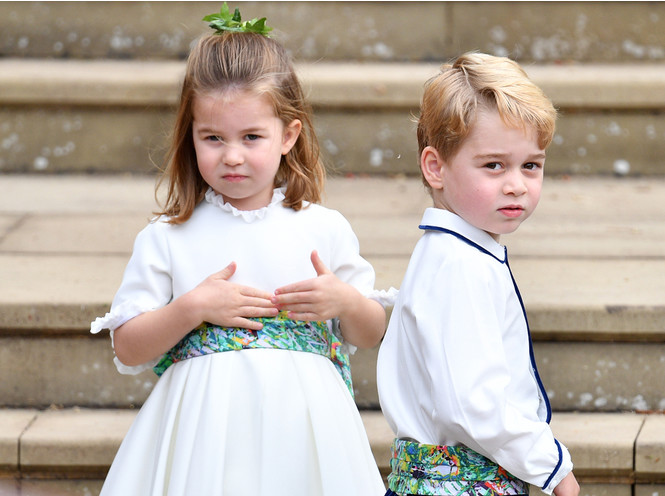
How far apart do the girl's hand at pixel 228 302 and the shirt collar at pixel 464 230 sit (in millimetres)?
421

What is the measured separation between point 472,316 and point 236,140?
62 cm

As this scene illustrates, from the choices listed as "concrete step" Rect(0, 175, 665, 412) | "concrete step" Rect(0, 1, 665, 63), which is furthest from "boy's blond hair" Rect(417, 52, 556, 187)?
→ "concrete step" Rect(0, 1, 665, 63)

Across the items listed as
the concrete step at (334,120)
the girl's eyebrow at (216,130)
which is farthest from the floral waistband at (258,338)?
the concrete step at (334,120)

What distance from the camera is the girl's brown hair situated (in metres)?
1.97

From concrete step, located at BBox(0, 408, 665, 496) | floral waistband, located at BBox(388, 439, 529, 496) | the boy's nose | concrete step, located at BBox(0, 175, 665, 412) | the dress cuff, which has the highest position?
the boy's nose

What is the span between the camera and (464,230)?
1.69 metres

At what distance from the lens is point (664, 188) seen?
3594mm

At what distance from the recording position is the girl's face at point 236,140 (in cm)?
195

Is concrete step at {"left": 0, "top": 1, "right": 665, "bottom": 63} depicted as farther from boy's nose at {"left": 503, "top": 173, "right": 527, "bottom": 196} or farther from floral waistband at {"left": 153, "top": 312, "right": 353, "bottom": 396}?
boy's nose at {"left": 503, "top": 173, "right": 527, "bottom": 196}

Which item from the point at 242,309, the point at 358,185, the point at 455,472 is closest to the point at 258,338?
the point at 242,309

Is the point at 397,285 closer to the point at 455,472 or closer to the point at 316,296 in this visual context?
the point at 316,296

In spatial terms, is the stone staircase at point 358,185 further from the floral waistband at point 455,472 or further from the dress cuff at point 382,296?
the floral waistband at point 455,472

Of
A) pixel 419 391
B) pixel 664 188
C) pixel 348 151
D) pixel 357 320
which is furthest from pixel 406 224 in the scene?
pixel 419 391

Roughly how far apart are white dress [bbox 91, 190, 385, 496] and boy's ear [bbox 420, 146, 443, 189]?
1.34 feet
